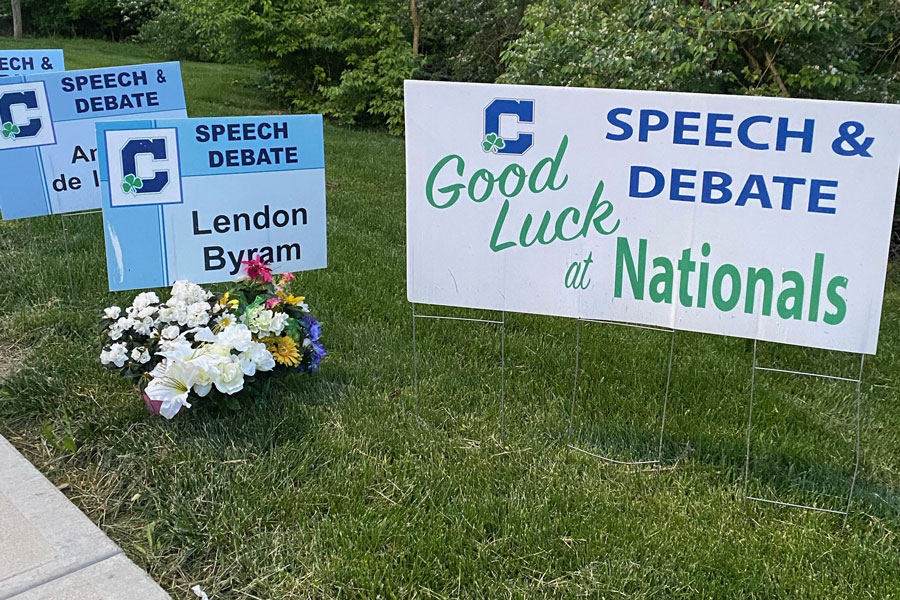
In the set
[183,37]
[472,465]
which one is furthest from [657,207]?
[183,37]

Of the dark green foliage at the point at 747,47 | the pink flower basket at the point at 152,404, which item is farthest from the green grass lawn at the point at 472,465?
the dark green foliage at the point at 747,47

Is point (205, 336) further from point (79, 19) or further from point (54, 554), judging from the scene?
point (79, 19)

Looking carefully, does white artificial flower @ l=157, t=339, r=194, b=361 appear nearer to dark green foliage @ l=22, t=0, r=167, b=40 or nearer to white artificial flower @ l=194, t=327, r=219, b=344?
white artificial flower @ l=194, t=327, r=219, b=344

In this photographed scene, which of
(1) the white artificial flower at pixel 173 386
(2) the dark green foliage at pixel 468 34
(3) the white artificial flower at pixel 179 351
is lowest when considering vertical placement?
(1) the white artificial flower at pixel 173 386

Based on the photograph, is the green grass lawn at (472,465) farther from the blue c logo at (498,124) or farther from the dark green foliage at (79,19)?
the dark green foliage at (79,19)

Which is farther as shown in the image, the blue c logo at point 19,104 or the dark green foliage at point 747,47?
the dark green foliage at point 747,47

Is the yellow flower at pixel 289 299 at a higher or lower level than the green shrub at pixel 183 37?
lower

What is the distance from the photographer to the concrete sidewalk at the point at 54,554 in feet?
8.89

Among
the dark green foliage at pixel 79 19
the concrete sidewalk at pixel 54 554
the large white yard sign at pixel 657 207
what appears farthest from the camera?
the dark green foliage at pixel 79 19

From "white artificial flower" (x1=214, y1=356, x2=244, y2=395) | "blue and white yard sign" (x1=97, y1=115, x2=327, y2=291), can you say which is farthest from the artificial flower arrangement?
"blue and white yard sign" (x1=97, y1=115, x2=327, y2=291)

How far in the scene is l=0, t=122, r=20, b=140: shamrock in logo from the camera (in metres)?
4.85

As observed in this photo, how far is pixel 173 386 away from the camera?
344 centimetres

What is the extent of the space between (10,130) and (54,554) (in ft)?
9.61

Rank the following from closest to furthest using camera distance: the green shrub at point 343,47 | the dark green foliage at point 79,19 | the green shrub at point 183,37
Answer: the green shrub at point 343,47
the green shrub at point 183,37
the dark green foliage at point 79,19
